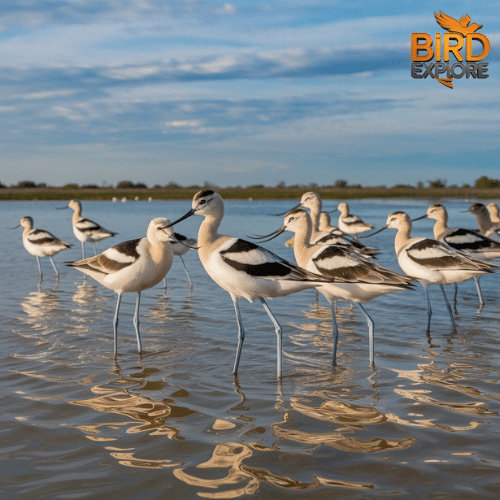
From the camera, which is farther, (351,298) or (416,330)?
(416,330)

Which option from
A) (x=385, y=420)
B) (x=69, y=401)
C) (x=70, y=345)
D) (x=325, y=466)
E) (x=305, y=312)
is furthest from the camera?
(x=305, y=312)

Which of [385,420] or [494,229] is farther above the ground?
[494,229]

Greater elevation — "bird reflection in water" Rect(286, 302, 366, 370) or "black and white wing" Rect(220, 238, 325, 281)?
"black and white wing" Rect(220, 238, 325, 281)

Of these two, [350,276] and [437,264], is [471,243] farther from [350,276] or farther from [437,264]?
[350,276]

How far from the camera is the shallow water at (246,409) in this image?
4059 mm

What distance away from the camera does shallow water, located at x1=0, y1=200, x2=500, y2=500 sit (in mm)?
4059

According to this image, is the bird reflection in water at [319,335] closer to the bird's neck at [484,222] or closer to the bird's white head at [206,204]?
the bird's white head at [206,204]

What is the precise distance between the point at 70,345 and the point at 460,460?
5384 mm

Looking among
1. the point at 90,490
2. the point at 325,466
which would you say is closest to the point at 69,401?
the point at 90,490

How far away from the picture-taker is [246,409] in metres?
5.39

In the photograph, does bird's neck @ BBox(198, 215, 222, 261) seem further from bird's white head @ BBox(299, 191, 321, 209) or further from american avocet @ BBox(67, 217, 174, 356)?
bird's white head @ BBox(299, 191, 321, 209)

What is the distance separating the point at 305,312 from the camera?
34.7 feet

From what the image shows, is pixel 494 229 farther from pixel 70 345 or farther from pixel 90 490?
pixel 90 490

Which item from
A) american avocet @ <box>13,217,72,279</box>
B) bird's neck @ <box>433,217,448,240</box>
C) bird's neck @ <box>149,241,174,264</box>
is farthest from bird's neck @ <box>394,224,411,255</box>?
american avocet @ <box>13,217,72,279</box>
